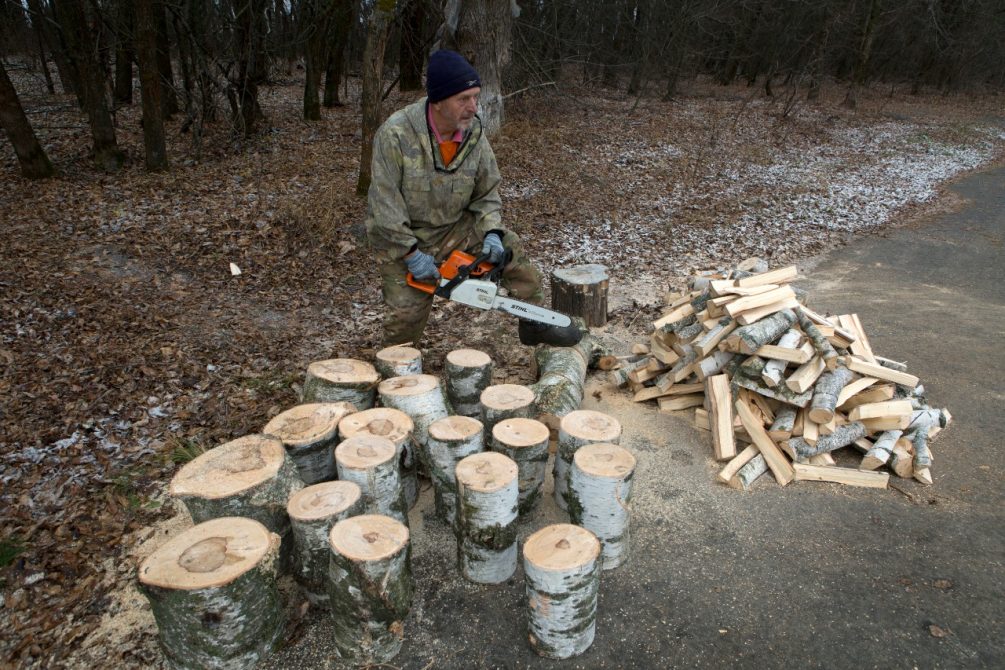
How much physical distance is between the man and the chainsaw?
8cm

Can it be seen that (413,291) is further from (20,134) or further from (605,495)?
(20,134)

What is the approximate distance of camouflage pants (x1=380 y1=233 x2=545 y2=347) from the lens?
154 inches

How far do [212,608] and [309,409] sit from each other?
3.76 ft

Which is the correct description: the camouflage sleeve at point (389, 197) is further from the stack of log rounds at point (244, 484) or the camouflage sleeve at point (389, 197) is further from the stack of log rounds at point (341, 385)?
the stack of log rounds at point (244, 484)

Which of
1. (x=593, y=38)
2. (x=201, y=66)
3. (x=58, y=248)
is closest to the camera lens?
(x=58, y=248)

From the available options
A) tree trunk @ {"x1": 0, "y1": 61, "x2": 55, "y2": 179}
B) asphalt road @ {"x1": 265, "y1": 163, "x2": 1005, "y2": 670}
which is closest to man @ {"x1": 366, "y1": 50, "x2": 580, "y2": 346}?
asphalt road @ {"x1": 265, "y1": 163, "x2": 1005, "y2": 670}

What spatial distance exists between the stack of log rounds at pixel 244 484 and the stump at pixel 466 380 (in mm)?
1142

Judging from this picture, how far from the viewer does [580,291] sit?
515 cm

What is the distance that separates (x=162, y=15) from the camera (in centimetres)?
1105

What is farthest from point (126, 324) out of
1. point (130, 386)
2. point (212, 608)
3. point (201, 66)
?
point (201, 66)

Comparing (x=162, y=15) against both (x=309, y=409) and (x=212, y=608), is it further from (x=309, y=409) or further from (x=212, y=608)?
(x=212, y=608)

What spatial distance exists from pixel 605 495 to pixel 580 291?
268 centimetres

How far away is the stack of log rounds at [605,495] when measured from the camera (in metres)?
2.73

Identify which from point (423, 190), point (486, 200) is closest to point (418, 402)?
point (423, 190)
